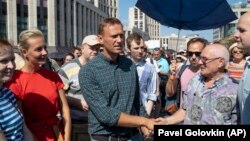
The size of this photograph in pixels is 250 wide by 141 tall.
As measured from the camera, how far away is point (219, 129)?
2713mm

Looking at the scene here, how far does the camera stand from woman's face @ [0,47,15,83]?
2.92m

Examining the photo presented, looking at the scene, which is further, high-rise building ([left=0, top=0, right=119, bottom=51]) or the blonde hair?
high-rise building ([left=0, top=0, right=119, bottom=51])

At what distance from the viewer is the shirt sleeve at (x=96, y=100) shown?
321 cm

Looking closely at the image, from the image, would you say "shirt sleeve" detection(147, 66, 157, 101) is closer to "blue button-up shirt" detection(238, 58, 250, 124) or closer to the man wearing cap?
the man wearing cap

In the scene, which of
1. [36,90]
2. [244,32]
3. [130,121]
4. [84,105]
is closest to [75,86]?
[84,105]

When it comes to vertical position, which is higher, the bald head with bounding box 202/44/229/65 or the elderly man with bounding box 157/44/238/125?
the bald head with bounding box 202/44/229/65

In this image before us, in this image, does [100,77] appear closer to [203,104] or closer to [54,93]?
[54,93]

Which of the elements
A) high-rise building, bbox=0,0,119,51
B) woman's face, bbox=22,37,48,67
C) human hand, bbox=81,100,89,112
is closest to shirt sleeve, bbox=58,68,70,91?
human hand, bbox=81,100,89,112

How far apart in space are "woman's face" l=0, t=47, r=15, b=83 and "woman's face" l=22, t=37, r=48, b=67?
0.51 meters

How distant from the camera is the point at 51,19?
61.0 m

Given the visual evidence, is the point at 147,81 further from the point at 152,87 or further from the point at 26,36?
the point at 26,36

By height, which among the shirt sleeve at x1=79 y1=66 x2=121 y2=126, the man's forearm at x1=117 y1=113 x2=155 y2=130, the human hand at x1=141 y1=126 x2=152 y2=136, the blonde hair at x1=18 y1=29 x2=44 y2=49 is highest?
the blonde hair at x1=18 y1=29 x2=44 y2=49

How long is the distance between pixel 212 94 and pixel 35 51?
1598mm

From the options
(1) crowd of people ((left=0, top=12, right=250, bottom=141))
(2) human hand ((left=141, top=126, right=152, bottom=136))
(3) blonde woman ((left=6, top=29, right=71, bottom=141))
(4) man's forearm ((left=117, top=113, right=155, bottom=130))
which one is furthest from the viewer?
(3) blonde woman ((left=6, top=29, right=71, bottom=141))
